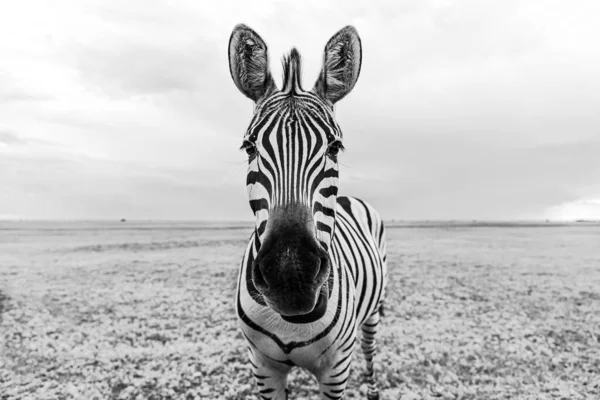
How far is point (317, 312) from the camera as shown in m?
2.80

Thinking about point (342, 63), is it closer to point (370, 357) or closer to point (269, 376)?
point (269, 376)

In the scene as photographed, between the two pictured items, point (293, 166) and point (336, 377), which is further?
point (336, 377)

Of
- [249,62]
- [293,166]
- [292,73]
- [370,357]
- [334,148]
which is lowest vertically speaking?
[370,357]

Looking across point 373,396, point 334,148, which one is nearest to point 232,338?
point 373,396

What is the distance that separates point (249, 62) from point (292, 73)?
52 centimetres

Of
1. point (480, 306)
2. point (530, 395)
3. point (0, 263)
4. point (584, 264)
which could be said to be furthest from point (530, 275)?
point (0, 263)

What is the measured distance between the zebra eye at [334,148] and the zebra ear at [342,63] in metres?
0.54

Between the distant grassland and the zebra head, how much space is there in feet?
15.5

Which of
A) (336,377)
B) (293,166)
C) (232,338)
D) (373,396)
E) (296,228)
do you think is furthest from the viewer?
(232,338)

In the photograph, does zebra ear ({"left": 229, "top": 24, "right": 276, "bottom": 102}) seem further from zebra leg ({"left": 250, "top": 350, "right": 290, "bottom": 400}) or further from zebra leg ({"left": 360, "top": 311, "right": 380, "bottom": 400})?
zebra leg ({"left": 360, "top": 311, "right": 380, "bottom": 400})

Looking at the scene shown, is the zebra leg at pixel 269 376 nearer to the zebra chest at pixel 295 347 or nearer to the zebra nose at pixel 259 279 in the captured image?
the zebra chest at pixel 295 347

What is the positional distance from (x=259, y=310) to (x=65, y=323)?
9.76 metres

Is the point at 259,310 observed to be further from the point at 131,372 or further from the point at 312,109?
the point at 131,372

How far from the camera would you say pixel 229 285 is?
15188mm
